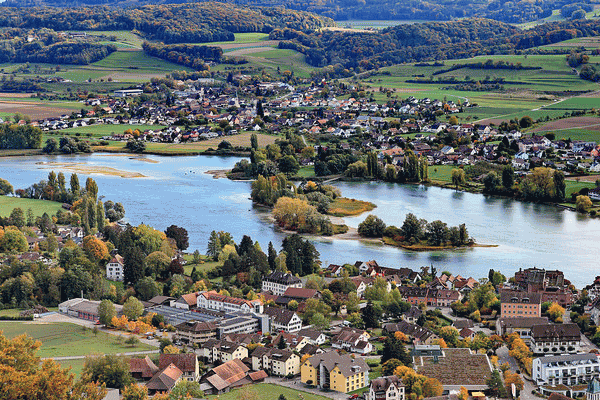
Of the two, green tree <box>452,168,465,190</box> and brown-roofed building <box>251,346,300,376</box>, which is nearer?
brown-roofed building <box>251,346,300,376</box>

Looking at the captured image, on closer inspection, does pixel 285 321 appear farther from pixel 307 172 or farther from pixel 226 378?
pixel 307 172

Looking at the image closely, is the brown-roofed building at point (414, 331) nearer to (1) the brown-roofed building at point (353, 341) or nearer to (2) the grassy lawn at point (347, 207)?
(1) the brown-roofed building at point (353, 341)

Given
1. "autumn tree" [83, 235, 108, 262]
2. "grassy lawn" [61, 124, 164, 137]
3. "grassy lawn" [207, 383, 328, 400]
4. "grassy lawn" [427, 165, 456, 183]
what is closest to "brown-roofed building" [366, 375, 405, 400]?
"grassy lawn" [207, 383, 328, 400]

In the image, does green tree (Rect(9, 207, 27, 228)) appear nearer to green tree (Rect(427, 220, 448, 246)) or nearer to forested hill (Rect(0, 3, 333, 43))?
green tree (Rect(427, 220, 448, 246))

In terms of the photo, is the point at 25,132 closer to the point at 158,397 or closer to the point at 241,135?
the point at 241,135

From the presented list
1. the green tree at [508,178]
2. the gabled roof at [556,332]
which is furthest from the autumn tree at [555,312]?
the green tree at [508,178]
